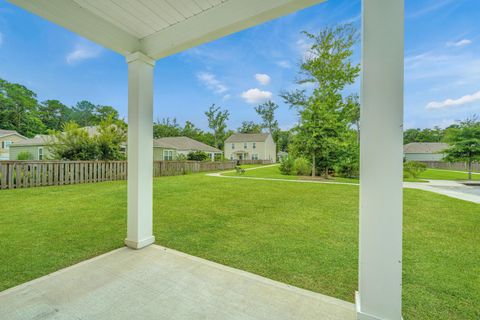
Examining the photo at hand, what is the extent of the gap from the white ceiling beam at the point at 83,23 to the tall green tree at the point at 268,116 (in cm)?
4150

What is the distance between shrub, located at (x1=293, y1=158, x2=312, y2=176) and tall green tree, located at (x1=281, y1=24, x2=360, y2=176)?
1.00 meters

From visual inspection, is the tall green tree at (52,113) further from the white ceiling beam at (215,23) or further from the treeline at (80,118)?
the white ceiling beam at (215,23)

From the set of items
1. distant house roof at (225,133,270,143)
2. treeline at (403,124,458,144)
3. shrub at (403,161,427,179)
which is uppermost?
treeline at (403,124,458,144)

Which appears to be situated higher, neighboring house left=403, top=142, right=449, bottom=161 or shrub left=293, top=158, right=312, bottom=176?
neighboring house left=403, top=142, right=449, bottom=161

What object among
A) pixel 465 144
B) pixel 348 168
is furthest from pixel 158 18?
pixel 465 144

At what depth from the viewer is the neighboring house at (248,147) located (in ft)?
113

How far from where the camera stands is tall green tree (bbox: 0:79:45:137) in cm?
2372

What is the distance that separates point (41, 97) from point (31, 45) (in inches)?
484

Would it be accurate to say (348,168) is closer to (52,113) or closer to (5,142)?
(5,142)

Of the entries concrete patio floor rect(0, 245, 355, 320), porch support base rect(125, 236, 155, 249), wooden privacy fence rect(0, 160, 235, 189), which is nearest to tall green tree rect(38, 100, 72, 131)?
wooden privacy fence rect(0, 160, 235, 189)

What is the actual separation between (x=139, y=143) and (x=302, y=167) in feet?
42.7

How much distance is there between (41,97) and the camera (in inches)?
1183

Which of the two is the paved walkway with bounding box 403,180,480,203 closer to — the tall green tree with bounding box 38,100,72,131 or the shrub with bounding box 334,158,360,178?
the shrub with bounding box 334,158,360,178

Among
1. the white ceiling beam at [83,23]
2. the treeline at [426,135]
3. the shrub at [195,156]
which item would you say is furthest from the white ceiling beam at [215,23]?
the treeline at [426,135]
